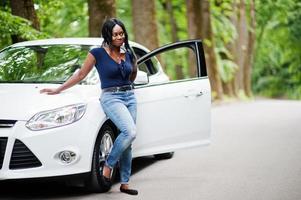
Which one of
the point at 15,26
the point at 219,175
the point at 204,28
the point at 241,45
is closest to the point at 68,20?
the point at 204,28

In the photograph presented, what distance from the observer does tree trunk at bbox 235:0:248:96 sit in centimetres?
3419

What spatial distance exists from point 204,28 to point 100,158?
19.6 m

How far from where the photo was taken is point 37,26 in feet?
44.2

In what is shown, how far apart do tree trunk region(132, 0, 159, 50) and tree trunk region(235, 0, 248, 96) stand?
49.8 ft

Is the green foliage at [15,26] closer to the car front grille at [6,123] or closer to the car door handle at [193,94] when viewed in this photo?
the car door handle at [193,94]

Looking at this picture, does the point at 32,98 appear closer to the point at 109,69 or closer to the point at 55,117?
the point at 55,117

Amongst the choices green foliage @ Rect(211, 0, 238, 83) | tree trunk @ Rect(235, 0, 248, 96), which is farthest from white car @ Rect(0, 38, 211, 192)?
tree trunk @ Rect(235, 0, 248, 96)

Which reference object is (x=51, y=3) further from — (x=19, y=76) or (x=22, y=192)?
(x=22, y=192)

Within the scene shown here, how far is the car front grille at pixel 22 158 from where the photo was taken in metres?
6.85

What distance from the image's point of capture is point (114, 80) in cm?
728

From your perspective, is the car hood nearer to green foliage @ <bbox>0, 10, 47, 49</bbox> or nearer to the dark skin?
the dark skin

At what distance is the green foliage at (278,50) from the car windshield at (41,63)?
2564 centimetres

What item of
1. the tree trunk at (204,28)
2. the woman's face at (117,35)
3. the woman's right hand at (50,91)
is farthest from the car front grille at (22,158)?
the tree trunk at (204,28)

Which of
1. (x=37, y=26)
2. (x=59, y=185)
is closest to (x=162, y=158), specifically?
(x=59, y=185)
